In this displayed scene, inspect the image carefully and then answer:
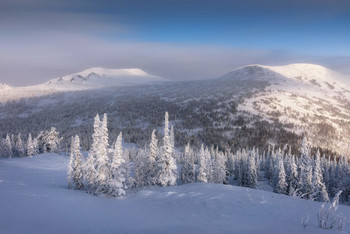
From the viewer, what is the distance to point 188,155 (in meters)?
84.2

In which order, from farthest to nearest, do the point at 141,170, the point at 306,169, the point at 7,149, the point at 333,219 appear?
the point at 7,149 → the point at 306,169 → the point at 141,170 → the point at 333,219

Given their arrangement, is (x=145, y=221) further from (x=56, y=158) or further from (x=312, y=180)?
(x=56, y=158)

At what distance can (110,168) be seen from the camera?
93.5ft

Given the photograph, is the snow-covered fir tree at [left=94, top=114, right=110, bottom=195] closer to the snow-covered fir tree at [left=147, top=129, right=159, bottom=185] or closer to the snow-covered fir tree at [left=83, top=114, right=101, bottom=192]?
the snow-covered fir tree at [left=83, top=114, right=101, bottom=192]

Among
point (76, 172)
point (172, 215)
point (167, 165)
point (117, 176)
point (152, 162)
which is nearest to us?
point (172, 215)

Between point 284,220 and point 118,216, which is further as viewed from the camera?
point 118,216

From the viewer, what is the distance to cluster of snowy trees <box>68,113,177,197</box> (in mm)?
27719

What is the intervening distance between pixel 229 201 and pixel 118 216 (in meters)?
8.76

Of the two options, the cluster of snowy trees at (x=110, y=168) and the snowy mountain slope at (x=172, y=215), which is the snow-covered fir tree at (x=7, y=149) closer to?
the cluster of snowy trees at (x=110, y=168)

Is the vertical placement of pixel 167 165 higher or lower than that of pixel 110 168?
lower

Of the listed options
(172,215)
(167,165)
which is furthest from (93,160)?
(172,215)

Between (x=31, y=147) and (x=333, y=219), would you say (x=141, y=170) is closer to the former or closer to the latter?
(x=333, y=219)

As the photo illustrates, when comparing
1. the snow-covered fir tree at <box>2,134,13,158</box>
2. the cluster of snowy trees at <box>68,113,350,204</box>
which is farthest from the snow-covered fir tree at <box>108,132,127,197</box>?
the snow-covered fir tree at <box>2,134,13,158</box>

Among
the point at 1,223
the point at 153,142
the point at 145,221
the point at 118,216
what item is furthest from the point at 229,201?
the point at 153,142
